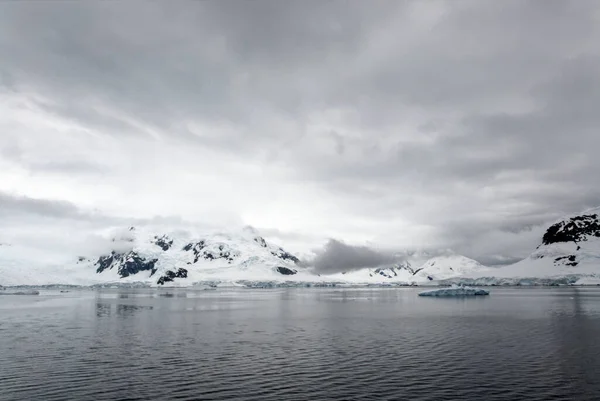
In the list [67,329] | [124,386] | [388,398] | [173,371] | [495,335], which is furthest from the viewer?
[67,329]

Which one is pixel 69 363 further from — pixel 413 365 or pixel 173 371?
pixel 413 365

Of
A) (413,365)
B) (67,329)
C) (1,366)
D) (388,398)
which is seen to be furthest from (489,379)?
(67,329)

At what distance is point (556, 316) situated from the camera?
10275 cm

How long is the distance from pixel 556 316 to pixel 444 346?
181 ft

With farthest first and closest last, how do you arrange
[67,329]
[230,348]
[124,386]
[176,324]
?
[176,324] < [67,329] < [230,348] < [124,386]

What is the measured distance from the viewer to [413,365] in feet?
163

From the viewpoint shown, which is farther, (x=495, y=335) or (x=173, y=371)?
(x=495, y=335)

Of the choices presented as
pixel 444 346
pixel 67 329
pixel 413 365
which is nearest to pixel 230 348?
pixel 413 365

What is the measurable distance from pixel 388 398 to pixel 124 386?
74.5 ft

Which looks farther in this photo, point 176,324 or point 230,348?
point 176,324

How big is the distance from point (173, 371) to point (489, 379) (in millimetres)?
30313

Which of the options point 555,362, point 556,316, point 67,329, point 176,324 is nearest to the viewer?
point 555,362

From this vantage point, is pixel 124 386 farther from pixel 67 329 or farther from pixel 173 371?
pixel 67 329

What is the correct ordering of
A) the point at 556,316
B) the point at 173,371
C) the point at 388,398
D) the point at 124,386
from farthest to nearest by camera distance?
the point at 556,316
the point at 173,371
the point at 124,386
the point at 388,398
